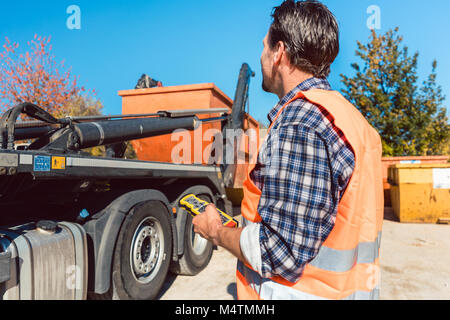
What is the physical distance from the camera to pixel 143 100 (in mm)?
5641

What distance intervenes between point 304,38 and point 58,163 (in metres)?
1.88

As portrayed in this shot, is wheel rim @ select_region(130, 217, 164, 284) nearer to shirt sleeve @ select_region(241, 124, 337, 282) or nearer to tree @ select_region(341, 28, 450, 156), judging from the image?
shirt sleeve @ select_region(241, 124, 337, 282)

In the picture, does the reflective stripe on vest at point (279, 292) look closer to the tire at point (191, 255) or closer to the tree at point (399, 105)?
the tire at point (191, 255)

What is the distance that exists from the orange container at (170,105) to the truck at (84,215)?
1030 mm

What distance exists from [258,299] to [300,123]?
0.67m

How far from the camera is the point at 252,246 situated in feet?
3.36

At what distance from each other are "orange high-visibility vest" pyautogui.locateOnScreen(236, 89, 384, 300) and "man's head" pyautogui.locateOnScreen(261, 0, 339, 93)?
0.19m

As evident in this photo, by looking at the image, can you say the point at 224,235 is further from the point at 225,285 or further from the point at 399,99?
the point at 399,99

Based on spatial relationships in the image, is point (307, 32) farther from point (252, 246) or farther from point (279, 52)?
point (252, 246)

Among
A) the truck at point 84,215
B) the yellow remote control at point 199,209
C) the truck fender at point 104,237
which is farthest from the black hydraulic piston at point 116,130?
the yellow remote control at point 199,209

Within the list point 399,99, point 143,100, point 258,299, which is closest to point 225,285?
point 258,299

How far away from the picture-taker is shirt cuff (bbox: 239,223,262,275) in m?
1.01

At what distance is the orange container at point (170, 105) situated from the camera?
5199 millimetres

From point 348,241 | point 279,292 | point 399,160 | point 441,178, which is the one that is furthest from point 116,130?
point 399,160
